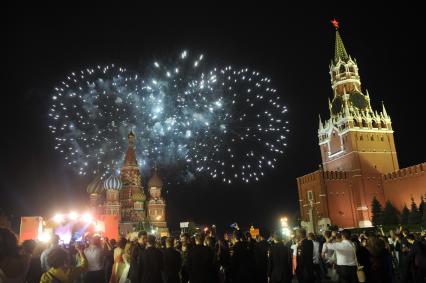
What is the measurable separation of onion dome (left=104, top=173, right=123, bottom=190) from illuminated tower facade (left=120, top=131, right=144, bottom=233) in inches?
57.2

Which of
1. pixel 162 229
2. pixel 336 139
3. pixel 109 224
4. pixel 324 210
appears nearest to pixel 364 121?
pixel 336 139

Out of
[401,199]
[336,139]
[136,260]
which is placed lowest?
[136,260]

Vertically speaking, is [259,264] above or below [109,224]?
below

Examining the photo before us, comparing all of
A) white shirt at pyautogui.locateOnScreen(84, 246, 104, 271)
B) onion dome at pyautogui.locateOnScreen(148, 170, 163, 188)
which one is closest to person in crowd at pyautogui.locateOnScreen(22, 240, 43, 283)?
white shirt at pyautogui.locateOnScreen(84, 246, 104, 271)

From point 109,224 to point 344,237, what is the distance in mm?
20665

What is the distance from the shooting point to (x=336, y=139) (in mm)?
60781

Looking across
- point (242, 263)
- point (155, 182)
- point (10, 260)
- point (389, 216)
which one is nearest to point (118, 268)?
point (242, 263)

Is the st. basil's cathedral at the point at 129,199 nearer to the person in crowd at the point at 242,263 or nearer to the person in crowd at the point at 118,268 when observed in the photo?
the person in crowd at the point at 118,268

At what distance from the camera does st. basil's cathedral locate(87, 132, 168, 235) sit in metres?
50.3

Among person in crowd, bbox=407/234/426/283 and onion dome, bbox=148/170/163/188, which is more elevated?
onion dome, bbox=148/170/163/188

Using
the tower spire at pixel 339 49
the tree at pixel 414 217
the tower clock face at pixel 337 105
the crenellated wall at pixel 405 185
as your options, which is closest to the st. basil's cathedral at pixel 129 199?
the tree at pixel 414 217

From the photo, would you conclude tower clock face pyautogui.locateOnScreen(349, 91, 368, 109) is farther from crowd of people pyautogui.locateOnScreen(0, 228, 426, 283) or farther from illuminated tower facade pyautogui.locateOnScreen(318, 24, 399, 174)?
crowd of people pyautogui.locateOnScreen(0, 228, 426, 283)

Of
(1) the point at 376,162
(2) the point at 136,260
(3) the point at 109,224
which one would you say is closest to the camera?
(2) the point at 136,260

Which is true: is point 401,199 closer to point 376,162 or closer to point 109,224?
point 376,162
